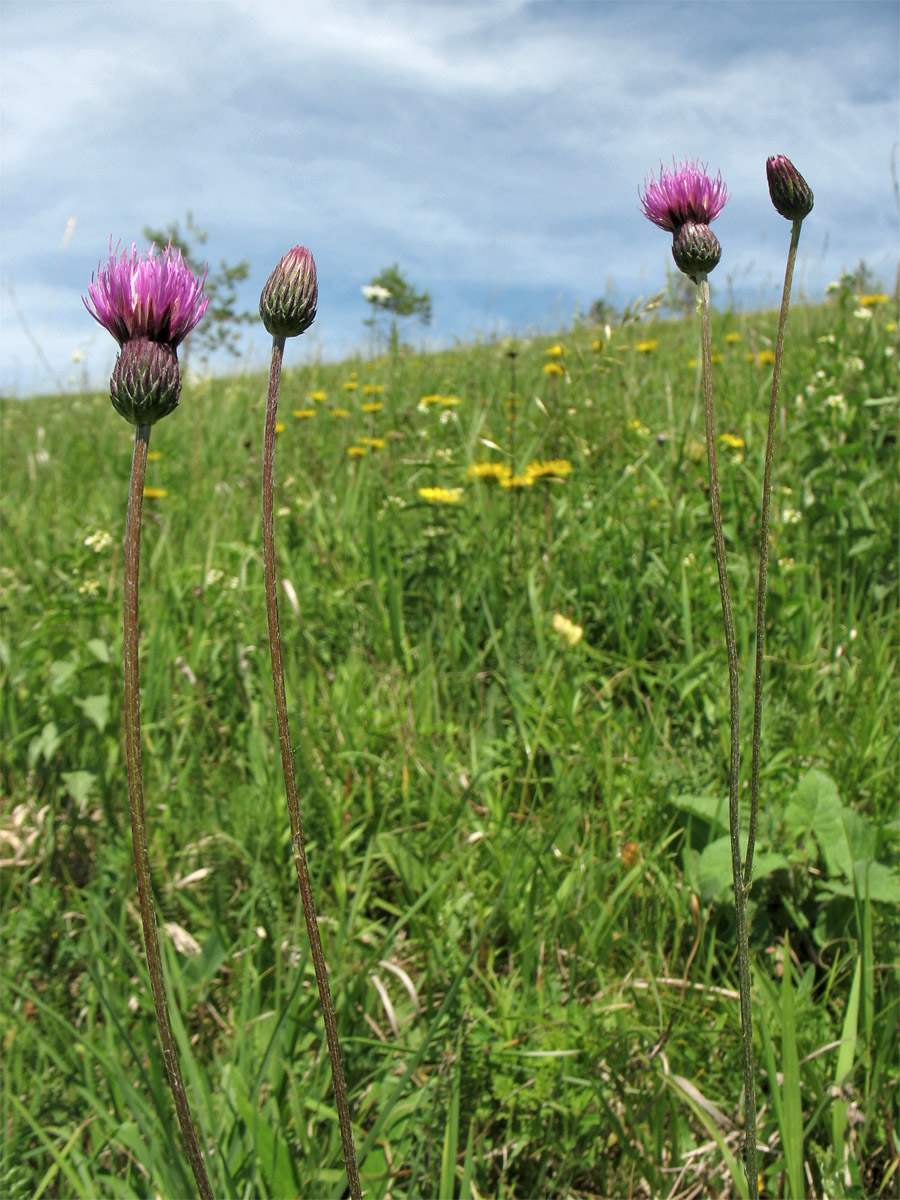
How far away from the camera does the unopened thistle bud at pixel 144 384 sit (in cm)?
60

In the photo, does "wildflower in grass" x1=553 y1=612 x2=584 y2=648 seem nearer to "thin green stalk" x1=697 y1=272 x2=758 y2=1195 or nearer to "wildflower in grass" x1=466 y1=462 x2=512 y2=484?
"wildflower in grass" x1=466 y1=462 x2=512 y2=484

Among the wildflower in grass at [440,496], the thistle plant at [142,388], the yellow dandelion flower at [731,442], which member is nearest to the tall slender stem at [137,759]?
the thistle plant at [142,388]

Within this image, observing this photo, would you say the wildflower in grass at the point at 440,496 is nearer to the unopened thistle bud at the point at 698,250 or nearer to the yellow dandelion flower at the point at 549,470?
the yellow dandelion flower at the point at 549,470

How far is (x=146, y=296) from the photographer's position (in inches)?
25.1

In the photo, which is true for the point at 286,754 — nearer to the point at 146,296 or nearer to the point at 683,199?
the point at 146,296

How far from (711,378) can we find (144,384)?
0.50m

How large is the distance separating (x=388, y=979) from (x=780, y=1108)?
61cm

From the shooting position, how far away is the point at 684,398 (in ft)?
11.7

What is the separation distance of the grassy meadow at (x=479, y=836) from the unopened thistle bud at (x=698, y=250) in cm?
87

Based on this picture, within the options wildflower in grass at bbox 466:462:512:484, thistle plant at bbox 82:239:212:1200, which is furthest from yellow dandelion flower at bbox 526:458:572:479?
thistle plant at bbox 82:239:212:1200

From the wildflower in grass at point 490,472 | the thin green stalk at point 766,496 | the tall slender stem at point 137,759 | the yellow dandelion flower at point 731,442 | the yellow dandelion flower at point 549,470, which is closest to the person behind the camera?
the tall slender stem at point 137,759

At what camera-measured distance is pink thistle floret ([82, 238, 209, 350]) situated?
2.08ft

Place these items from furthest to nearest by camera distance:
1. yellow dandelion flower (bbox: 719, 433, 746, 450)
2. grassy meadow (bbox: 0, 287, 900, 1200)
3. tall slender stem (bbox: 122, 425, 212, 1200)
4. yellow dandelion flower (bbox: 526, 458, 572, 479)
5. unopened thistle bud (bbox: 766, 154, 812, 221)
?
1. yellow dandelion flower (bbox: 719, 433, 746, 450)
2. yellow dandelion flower (bbox: 526, 458, 572, 479)
3. grassy meadow (bbox: 0, 287, 900, 1200)
4. unopened thistle bud (bbox: 766, 154, 812, 221)
5. tall slender stem (bbox: 122, 425, 212, 1200)

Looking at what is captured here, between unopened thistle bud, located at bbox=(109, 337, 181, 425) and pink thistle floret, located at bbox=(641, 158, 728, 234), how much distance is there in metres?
0.50
